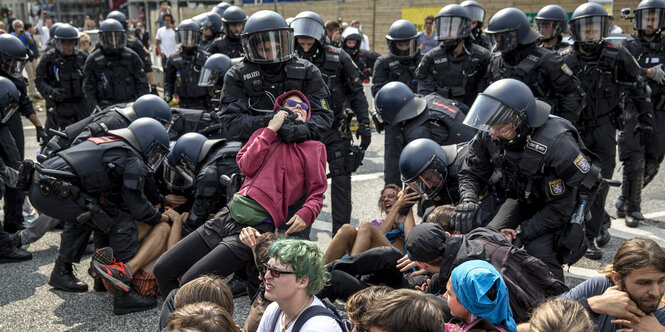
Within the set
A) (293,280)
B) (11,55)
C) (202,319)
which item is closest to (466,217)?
(293,280)

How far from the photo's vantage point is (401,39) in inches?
300

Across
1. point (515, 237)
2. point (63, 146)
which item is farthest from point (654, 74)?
point (63, 146)

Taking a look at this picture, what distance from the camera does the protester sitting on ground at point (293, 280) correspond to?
9.43ft

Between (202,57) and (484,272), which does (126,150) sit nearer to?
(484,272)

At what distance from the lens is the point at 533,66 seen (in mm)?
5855

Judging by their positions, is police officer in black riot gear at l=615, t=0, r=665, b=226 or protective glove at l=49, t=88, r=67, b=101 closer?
police officer in black riot gear at l=615, t=0, r=665, b=226

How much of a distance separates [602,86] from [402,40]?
98.7 inches

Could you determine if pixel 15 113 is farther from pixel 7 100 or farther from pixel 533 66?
pixel 533 66

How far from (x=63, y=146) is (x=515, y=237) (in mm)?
4158

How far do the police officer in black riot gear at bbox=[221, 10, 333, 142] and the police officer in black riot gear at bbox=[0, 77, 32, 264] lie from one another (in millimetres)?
2500

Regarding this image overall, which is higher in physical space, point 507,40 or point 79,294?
point 507,40

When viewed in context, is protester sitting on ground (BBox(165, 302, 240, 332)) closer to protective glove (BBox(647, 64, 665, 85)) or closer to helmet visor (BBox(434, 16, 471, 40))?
helmet visor (BBox(434, 16, 471, 40))

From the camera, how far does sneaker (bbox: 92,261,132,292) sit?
456cm

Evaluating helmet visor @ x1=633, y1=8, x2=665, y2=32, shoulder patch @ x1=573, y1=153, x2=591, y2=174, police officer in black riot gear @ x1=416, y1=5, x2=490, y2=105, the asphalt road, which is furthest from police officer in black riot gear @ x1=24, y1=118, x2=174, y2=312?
helmet visor @ x1=633, y1=8, x2=665, y2=32
